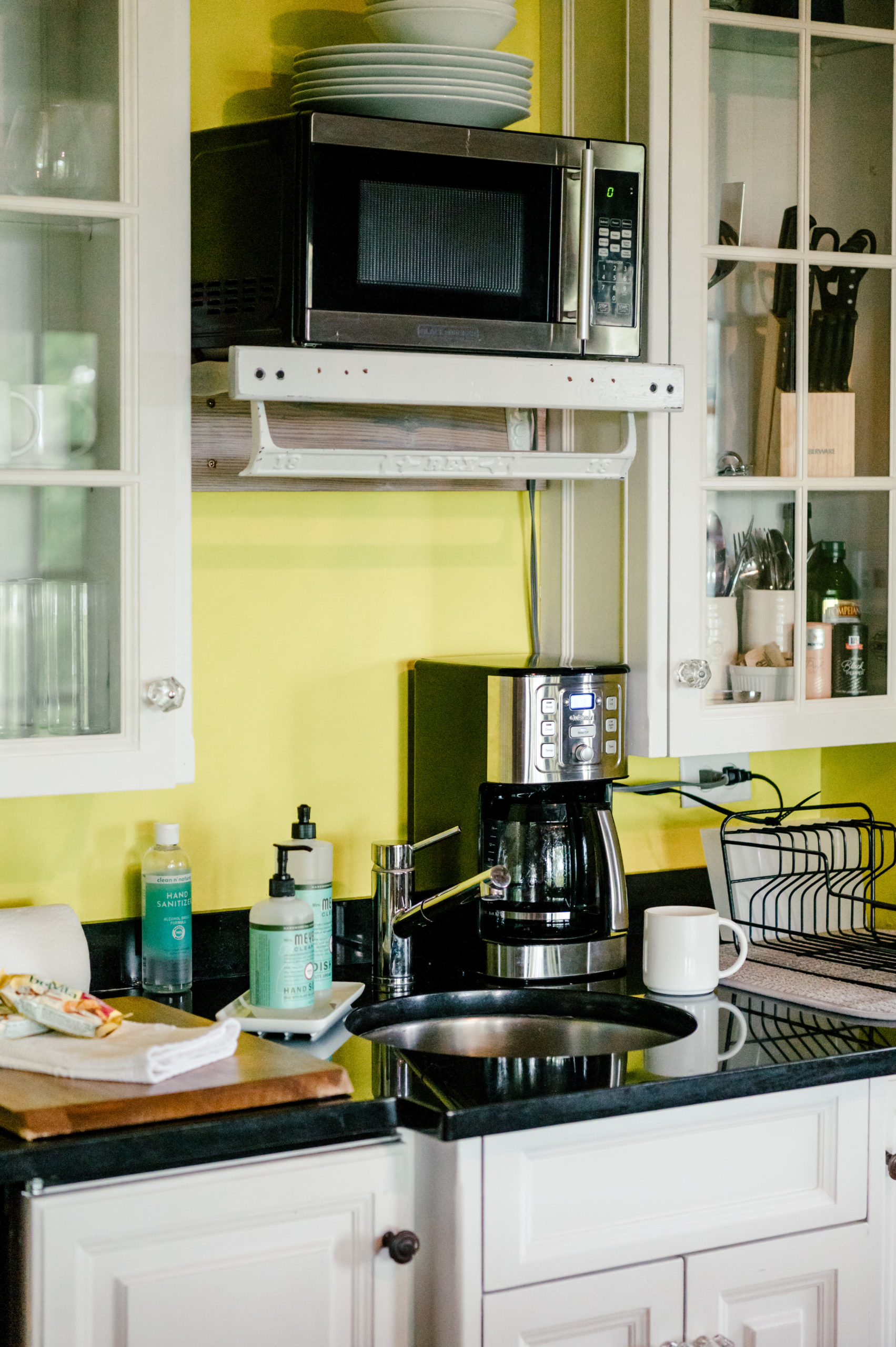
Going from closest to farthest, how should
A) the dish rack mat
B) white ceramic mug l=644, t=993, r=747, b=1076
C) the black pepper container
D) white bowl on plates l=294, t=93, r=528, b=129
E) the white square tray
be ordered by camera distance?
white ceramic mug l=644, t=993, r=747, b=1076 < the white square tray < white bowl on plates l=294, t=93, r=528, b=129 < the black pepper container < the dish rack mat

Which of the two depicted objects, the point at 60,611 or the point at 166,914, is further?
the point at 166,914

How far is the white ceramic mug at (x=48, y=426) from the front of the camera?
174 cm

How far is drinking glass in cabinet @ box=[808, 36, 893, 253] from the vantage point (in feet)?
7.02

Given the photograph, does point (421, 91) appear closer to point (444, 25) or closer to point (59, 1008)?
point (444, 25)

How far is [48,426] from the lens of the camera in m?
1.75

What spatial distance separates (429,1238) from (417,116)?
1343 mm

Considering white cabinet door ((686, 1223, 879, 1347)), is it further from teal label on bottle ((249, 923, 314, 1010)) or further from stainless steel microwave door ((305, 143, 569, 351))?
stainless steel microwave door ((305, 143, 569, 351))

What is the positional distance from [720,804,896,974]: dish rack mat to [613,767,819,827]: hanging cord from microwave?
0.06 feet

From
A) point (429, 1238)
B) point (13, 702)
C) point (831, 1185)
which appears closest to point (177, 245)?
point (13, 702)

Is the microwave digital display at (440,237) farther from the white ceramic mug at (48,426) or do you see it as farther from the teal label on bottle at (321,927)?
the teal label on bottle at (321,927)

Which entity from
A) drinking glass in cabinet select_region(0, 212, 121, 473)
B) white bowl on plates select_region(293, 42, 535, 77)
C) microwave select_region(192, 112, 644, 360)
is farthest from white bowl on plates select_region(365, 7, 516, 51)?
drinking glass in cabinet select_region(0, 212, 121, 473)

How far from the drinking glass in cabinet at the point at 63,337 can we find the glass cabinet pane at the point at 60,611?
0.17 feet

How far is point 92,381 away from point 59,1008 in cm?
71

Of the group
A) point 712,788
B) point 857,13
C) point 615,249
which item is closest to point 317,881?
point 712,788
